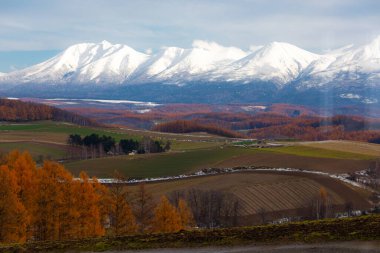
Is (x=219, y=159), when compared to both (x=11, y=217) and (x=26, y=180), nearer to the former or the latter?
(x=26, y=180)

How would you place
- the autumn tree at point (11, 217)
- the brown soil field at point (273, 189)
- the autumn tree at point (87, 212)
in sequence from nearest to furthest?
the autumn tree at point (11, 217) < the autumn tree at point (87, 212) < the brown soil field at point (273, 189)

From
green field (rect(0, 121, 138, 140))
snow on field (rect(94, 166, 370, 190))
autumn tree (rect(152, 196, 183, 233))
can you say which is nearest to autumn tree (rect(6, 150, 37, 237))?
autumn tree (rect(152, 196, 183, 233))

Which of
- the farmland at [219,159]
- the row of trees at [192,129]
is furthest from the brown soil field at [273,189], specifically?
the row of trees at [192,129]

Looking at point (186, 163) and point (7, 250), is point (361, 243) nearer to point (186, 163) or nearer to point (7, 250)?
point (7, 250)

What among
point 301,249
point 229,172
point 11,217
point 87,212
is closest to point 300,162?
point 229,172

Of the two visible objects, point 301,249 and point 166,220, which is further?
point 166,220

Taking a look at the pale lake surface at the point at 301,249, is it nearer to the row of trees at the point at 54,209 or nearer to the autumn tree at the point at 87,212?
the row of trees at the point at 54,209

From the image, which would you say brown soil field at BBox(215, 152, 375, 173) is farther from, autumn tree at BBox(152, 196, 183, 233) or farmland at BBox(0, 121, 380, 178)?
autumn tree at BBox(152, 196, 183, 233)
